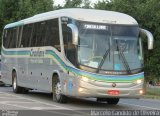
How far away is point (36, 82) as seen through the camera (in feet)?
73.7

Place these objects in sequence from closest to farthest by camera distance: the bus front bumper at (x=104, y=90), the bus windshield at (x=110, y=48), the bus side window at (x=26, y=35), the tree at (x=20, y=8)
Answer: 1. the bus front bumper at (x=104, y=90)
2. the bus windshield at (x=110, y=48)
3. the bus side window at (x=26, y=35)
4. the tree at (x=20, y=8)

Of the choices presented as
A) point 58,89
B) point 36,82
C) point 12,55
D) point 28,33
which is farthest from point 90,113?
point 12,55

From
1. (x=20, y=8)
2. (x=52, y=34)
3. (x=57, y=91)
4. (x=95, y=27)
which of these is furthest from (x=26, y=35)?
(x=20, y=8)

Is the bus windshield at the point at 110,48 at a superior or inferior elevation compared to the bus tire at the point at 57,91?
superior

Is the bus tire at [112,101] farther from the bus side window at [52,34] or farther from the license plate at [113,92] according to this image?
the bus side window at [52,34]

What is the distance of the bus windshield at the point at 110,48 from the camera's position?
17781 mm

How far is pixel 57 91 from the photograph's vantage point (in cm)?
1964

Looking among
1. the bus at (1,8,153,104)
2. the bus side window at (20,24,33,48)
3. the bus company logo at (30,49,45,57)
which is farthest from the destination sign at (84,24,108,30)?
the bus side window at (20,24,33,48)

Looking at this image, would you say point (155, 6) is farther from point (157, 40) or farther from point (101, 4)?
point (101, 4)

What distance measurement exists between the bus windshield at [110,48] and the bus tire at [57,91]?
6.89ft

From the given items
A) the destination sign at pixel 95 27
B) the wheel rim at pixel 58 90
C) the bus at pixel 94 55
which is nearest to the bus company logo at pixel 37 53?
the bus at pixel 94 55

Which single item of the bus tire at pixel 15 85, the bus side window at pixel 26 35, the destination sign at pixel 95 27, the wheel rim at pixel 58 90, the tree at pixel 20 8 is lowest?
the bus tire at pixel 15 85

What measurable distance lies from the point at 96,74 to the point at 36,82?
544 centimetres

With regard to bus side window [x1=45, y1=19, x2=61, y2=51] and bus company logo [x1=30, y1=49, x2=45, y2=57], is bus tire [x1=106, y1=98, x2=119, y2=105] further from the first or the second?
bus company logo [x1=30, y1=49, x2=45, y2=57]
